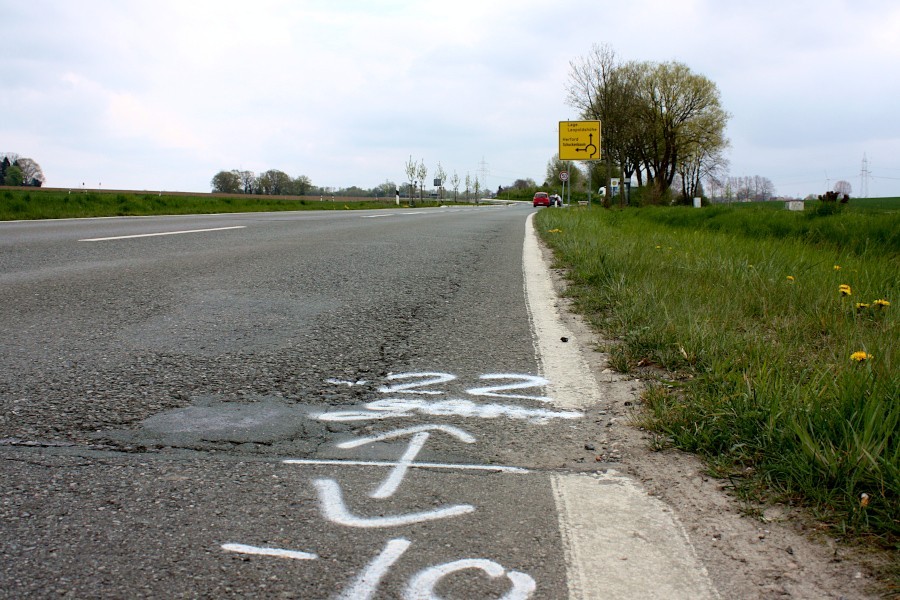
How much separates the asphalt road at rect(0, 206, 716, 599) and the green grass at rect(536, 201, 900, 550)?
487 mm

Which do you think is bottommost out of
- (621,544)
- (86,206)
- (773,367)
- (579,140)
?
(621,544)

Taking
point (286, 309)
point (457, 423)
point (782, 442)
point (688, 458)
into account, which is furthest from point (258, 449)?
point (286, 309)

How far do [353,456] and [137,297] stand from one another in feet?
11.2

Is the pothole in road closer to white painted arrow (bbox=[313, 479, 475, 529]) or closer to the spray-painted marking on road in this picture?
the spray-painted marking on road

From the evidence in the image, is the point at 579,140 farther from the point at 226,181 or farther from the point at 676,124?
the point at 226,181

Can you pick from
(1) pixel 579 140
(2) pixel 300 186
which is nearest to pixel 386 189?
(2) pixel 300 186

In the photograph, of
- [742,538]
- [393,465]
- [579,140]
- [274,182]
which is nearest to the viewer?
[742,538]

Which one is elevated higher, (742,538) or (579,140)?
(579,140)

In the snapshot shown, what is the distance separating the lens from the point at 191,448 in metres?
2.50

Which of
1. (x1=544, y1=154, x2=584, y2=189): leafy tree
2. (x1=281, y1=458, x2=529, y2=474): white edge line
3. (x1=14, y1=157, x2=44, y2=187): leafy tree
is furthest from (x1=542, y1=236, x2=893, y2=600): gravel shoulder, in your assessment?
(x1=544, y1=154, x2=584, y2=189): leafy tree

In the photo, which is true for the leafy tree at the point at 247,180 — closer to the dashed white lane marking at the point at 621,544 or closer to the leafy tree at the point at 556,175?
the leafy tree at the point at 556,175

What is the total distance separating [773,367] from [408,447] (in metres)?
1.63

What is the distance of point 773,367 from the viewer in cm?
307

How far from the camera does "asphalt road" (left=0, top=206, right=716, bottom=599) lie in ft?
5.78
